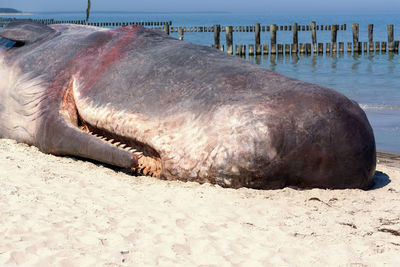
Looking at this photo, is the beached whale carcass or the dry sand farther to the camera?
the beached whale carcass

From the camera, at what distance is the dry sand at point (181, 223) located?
310cm

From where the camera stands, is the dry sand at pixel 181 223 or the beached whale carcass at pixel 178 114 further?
the beached whale carcass at pixel 178 114

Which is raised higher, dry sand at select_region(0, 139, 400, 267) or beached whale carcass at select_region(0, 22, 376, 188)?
beached whale carcass at select_region(0, 22, 376, 188)

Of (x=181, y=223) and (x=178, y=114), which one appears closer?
(x=181, y=223)

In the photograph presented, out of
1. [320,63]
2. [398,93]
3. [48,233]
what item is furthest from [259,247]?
[320,63]

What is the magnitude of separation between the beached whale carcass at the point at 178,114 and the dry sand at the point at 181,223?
19 centimetres

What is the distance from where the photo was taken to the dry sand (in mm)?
3096

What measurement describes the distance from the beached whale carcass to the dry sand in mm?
191

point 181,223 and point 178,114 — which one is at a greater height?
point 178,114

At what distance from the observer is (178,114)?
4.67 m

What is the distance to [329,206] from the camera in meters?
4.14

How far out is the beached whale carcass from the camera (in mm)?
4328

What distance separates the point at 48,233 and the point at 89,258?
46cm

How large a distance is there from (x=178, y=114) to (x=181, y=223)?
1.29 meters
